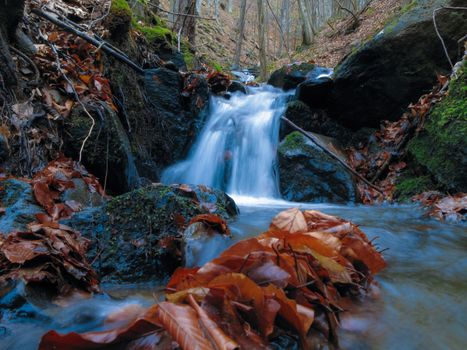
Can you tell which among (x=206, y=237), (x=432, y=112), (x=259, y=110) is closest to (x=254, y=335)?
(x=206, y=237)

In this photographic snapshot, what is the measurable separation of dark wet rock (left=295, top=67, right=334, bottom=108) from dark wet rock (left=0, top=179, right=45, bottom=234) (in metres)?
5.81

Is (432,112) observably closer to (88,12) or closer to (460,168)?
(460,168)

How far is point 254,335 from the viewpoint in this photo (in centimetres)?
120

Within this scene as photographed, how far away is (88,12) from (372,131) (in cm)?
562

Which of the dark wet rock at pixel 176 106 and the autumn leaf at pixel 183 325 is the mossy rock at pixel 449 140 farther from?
the autumn leaf at pixel 183 325

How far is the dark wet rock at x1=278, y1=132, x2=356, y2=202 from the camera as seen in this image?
5875 millimetres

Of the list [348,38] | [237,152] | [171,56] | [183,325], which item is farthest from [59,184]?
[348,38]

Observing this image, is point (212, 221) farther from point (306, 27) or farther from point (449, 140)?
point (306, 27)

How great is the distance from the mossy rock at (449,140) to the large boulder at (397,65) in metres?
1.33

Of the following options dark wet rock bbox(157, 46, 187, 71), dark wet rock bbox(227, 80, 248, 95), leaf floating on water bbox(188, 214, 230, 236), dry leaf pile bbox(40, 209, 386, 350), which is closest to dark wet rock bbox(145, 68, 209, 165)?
dark wet rock bbox(157, 46, 187, 71)

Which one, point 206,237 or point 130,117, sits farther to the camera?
point 130,117

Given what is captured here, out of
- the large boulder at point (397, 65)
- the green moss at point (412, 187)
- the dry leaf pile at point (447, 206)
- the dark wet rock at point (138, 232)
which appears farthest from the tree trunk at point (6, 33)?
the large boulder at point (397, 65)

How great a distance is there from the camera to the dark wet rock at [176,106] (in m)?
6.79

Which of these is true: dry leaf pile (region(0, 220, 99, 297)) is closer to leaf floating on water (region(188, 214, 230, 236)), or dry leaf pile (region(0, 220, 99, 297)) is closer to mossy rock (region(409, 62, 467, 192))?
leaf floating on water (region(188, 214, 230, 236))
